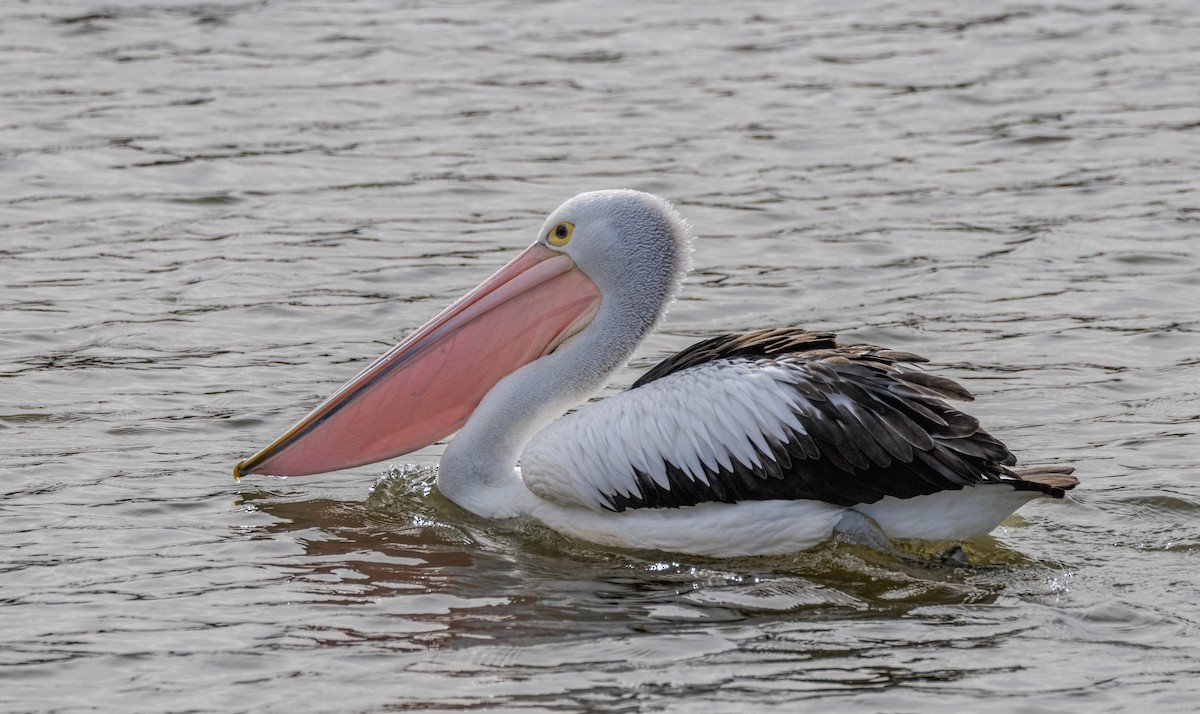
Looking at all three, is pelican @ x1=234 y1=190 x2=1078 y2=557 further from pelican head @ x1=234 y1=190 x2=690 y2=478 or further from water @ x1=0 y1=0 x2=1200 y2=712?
water @ x1=0 y1=0 x2=1200 y2=712

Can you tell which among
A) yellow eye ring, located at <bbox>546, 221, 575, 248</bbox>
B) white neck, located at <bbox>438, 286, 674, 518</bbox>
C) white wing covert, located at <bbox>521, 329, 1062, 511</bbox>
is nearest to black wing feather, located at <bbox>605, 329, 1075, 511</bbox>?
white wing covert, located at <bbox>521, 329, 1062, 511</bbox>

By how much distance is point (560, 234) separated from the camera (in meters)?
5.78

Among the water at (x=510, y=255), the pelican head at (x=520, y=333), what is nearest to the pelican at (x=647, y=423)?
the pelican head at (x=520, y=333)

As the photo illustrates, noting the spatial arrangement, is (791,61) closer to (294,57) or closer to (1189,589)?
(294,57)

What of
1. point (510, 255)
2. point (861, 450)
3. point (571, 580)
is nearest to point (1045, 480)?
point (861, 450)

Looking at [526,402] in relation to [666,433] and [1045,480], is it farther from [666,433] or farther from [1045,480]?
[1045,480]

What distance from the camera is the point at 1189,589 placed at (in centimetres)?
482

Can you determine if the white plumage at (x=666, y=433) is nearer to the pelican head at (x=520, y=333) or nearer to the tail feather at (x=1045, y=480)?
the pelican head at (x=520, y=333)

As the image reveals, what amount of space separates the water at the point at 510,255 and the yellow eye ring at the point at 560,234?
918 millimetres

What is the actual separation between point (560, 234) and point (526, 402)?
553mm

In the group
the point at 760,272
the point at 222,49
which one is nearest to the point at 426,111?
the point at 222,49

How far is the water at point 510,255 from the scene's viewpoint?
14.6 feet

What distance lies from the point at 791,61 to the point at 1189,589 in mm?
7070

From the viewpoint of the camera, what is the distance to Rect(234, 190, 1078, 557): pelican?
5023 mm
